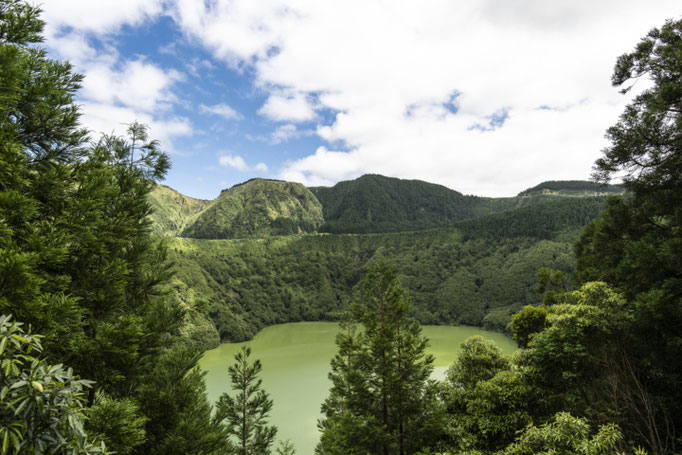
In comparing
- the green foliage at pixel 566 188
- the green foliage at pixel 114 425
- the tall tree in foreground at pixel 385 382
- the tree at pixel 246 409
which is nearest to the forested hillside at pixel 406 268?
the tree at pixel 246 409

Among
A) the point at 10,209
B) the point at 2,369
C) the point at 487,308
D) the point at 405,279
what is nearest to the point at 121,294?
the point at 10,209

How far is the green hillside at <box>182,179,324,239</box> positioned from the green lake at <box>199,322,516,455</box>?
242 feet

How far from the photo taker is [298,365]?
4381 centimetres

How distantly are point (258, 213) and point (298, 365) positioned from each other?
392ft

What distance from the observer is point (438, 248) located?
334 ft

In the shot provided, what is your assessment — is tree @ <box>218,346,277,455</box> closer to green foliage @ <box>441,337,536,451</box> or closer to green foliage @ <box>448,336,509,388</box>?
green foliage @ <box>448,336,509,388</box>

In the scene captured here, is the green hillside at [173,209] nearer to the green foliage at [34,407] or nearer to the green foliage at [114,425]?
the green foliage at [114,425]

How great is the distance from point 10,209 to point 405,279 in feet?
308

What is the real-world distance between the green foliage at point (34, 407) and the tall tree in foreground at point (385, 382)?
9793 millimetres

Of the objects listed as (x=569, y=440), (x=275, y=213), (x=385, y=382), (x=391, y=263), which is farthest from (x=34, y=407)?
(x=275, y=213)

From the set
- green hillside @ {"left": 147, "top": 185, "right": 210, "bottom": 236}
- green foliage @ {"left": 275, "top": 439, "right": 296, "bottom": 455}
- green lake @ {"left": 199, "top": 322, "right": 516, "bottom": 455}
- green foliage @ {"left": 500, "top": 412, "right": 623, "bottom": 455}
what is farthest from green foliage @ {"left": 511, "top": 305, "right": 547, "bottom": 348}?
green hillside @ {"left": 147, "top": 185, "right": 210, "bottom": 236}

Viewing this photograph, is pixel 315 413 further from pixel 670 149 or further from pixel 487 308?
pixel 487 308

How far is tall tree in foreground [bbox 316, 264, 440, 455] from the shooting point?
10156 mm

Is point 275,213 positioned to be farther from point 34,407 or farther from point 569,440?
point 34,407
